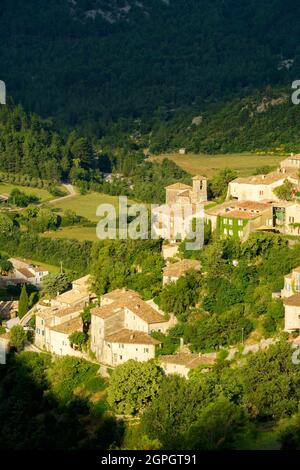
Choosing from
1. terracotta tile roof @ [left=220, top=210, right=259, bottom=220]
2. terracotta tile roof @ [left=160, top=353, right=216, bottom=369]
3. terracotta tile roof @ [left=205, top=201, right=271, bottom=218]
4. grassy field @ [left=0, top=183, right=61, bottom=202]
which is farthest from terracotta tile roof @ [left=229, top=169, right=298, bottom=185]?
grassy field @ [left=0, top=183, right=61, bottom=202]

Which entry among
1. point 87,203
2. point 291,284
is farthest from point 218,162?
point 291,284

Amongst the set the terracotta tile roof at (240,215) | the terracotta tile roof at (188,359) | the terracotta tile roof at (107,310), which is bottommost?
the terracotta tile roof at (188,359)

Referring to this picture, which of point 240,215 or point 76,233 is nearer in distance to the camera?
point 240,215

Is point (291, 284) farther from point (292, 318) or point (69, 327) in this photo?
point (69, 327)

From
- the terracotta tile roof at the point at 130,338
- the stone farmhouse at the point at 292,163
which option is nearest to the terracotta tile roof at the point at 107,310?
the terracotta tile roof at the point at 130,338

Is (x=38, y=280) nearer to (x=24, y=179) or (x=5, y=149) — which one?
(x=24, y=179)

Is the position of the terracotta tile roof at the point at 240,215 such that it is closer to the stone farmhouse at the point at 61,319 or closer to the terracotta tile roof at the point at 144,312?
the terracotta tile roof at the point at 144,312
